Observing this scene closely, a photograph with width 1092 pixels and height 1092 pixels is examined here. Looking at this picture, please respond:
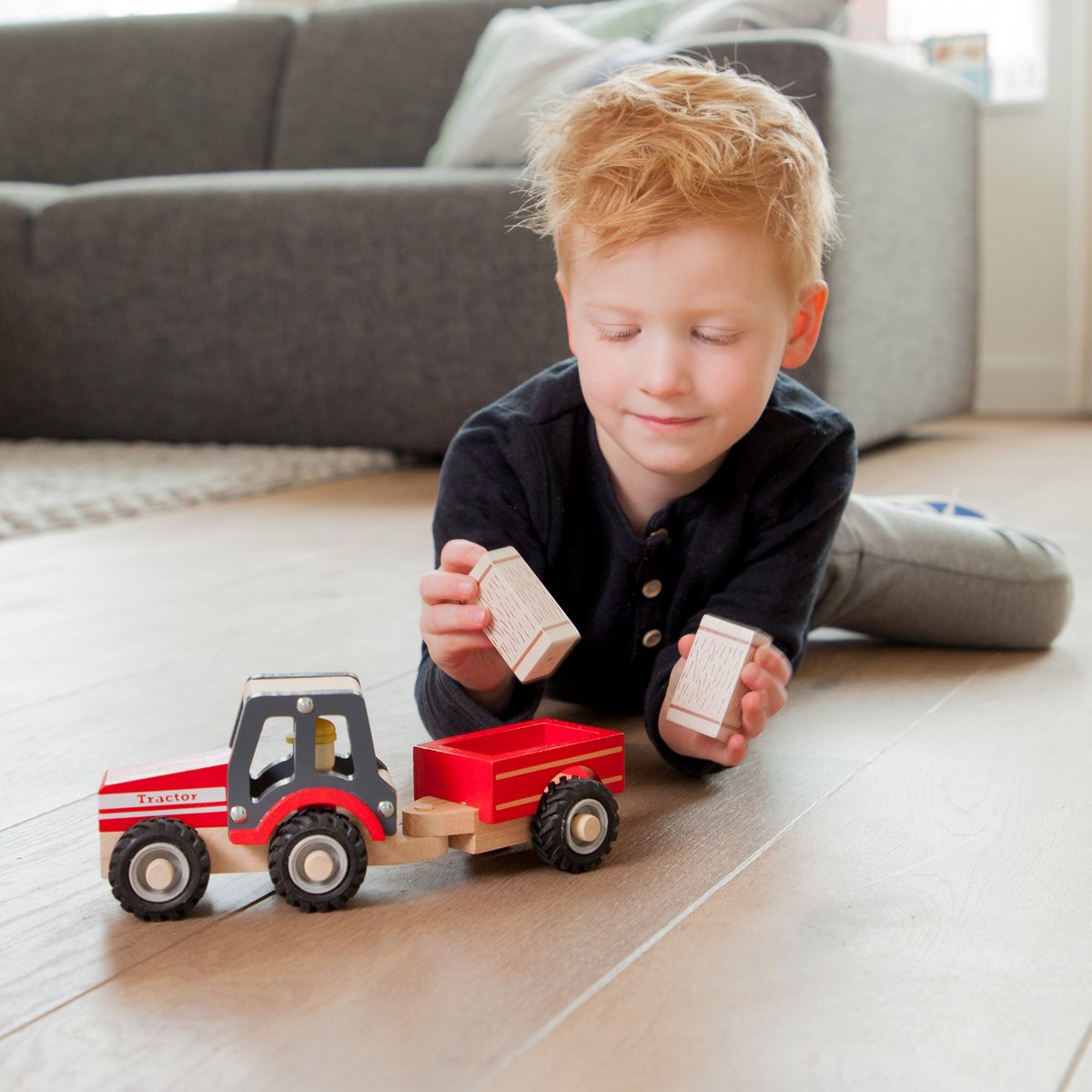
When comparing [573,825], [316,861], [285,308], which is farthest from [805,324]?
[285,308]

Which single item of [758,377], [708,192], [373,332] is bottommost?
[373,332]

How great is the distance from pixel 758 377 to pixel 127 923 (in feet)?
1.65

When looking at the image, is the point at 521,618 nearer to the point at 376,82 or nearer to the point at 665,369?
the point at 665,369

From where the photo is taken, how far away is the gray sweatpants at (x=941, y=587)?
1370mm

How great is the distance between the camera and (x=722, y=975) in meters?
0.69

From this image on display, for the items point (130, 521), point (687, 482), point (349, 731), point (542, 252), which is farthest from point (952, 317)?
Result: point (349, 731)

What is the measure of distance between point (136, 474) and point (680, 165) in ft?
5.80

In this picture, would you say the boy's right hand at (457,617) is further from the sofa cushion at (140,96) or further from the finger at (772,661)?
the sofa cushion at (140,96)

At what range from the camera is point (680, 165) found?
0.90m

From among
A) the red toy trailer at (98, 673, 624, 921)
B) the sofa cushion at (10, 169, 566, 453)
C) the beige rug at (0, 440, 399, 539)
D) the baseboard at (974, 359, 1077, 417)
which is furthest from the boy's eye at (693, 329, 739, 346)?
the baseboard at (974, 359, 1077, 417)

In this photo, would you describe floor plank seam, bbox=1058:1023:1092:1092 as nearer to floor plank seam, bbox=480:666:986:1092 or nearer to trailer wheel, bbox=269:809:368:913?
floor plank seam, bbox=480:666:986:1092

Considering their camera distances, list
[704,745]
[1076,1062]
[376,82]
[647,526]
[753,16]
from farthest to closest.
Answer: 1. [376,82]
2. [753,16]
3. [647,526]
4. [704,745]
5. [1076,1062]

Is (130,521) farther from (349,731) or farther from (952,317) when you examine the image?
(952,317)

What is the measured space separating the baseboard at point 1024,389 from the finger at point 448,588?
9.84ft
